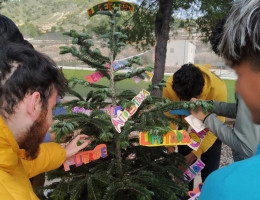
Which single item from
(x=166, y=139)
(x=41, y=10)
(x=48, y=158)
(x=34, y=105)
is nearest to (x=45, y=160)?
(x=48, y=158)

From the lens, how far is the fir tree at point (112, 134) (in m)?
1.18

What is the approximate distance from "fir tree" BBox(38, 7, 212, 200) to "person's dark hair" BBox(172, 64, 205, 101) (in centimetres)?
45

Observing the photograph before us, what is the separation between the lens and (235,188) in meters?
0.46

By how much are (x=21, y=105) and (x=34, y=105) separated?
0.05 metres

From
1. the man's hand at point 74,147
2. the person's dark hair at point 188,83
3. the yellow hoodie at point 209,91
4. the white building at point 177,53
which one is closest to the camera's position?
the man's hand at point 74,147

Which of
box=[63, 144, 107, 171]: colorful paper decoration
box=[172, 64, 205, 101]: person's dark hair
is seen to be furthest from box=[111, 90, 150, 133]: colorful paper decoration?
box=[172, 64, 205, 101]: person's dark hair

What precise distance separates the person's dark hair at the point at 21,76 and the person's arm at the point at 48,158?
1.57 feet

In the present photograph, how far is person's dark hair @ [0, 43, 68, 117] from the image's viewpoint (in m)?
0.81

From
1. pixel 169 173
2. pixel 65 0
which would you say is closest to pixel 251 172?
pixel 169 173

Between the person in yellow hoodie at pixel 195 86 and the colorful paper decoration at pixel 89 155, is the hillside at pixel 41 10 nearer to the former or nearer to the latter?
the person in yellow hoodie at pixel 195 86

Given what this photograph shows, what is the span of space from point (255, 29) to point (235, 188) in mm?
435

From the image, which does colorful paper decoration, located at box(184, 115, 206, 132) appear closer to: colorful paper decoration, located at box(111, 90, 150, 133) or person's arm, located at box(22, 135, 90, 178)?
colorful paper decoration, located at box(111, 90, 150, 133)

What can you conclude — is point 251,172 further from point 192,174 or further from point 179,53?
point 179,53

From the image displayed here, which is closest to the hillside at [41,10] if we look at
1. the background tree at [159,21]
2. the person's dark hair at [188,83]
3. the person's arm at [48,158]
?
the background tree at [159,21]
